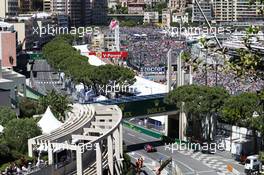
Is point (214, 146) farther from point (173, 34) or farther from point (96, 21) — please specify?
point (96, 21)

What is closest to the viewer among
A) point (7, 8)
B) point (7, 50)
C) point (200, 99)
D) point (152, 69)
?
point (200, 99)

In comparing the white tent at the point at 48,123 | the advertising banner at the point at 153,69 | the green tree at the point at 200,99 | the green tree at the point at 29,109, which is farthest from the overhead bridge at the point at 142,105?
the advertising banner at the point at 153,69

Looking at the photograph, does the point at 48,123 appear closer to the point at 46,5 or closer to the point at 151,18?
the point at 46,5

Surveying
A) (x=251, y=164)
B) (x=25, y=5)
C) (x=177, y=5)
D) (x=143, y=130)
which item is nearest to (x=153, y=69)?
(x=143, y=130)

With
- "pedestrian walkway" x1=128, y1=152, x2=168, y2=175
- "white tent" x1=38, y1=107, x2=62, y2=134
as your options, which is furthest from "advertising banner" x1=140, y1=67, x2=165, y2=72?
"white tent" x1=38, y1=107, x2=62, y2=134

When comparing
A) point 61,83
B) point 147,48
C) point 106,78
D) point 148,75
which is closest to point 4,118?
point 106,78

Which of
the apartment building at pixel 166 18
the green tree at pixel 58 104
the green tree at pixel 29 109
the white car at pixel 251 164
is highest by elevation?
the apartment building at pixel 166 18

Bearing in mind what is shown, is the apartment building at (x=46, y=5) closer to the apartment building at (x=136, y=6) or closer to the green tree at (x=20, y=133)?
the apartment building at (x=136, y=6)
